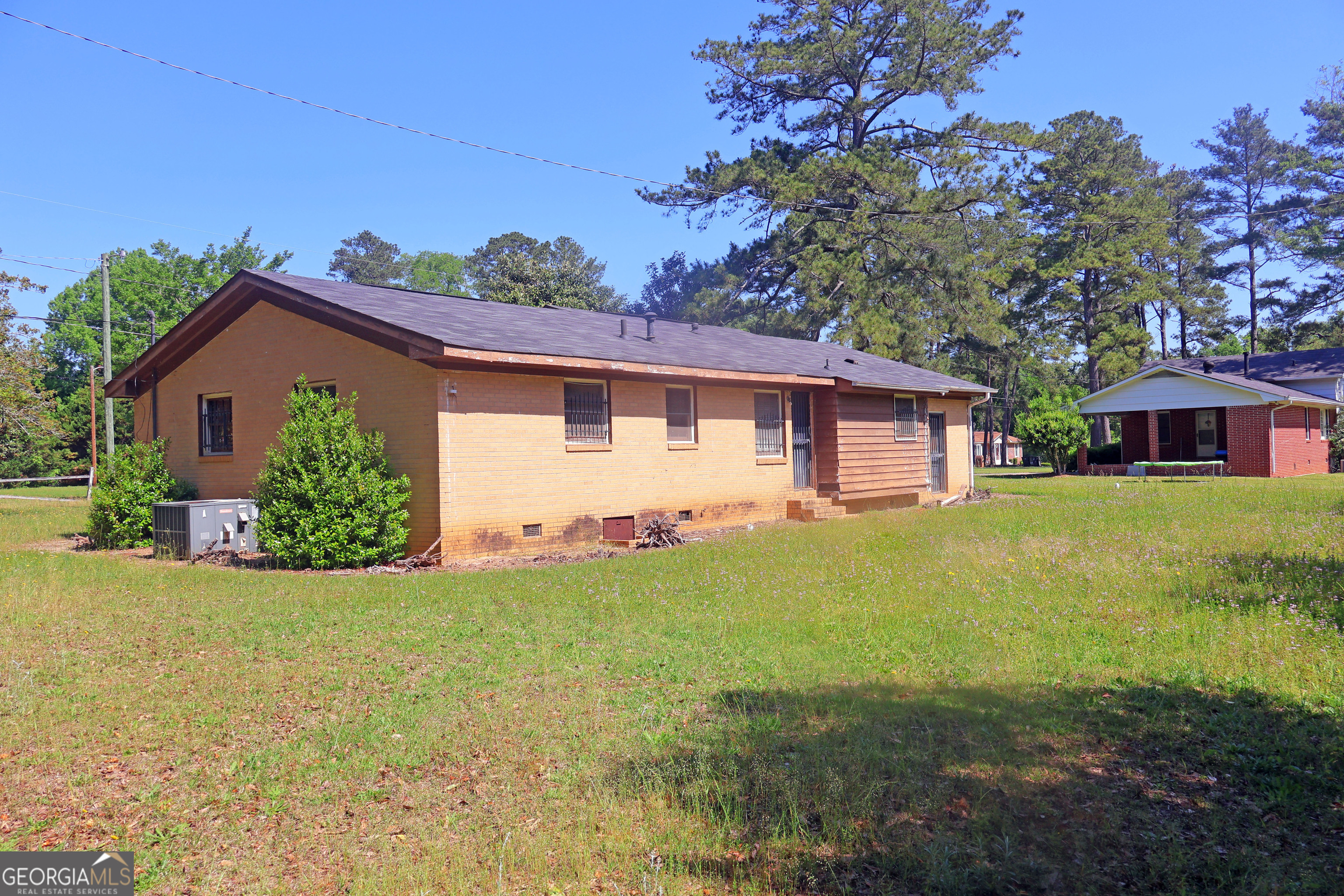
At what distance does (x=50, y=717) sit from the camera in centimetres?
546

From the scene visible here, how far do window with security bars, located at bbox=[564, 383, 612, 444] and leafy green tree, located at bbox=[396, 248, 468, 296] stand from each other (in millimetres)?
65409

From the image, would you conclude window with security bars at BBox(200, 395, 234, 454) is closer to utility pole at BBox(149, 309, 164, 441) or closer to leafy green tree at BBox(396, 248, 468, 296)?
utility pole at BBox(149, 309, 164, 441)

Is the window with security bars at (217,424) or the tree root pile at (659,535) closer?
the tree root pile at (659,535)

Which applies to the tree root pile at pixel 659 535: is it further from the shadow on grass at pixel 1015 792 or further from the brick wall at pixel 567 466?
the shadow on grass at pixel 1015 792

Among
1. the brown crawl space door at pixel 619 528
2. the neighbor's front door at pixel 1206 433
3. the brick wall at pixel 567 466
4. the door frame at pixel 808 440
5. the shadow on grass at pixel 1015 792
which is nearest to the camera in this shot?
the shadow on grass at pixel 1015 792

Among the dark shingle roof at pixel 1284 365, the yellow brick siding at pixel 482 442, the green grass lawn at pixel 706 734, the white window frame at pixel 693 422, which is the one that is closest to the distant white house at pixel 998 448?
the dark shingle roof at pixel 1284 365

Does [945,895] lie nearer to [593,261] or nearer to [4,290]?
[4,290]

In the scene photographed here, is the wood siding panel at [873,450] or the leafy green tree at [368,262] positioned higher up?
the leafy green tree at [368,262]

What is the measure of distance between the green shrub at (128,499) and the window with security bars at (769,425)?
11.6m

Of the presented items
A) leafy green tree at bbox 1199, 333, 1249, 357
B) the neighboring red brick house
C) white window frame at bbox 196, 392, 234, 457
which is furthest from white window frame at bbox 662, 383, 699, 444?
leafy green tree at bbox 1199, 333, 1249, 357

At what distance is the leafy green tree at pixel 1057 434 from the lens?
35.3 metres

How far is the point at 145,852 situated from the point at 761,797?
2.84 metres

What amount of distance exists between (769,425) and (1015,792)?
47.8ft

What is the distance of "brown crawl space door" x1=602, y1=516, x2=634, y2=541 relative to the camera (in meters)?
15.0
